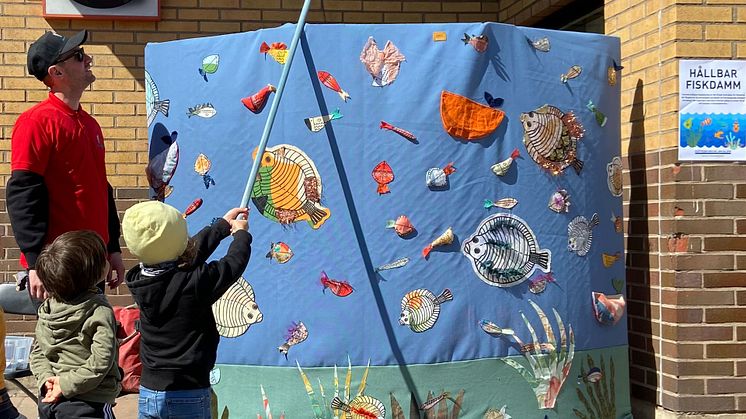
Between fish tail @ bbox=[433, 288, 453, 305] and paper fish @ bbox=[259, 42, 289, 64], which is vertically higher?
paper fish @ bbox=[259, 42, 289, 64]

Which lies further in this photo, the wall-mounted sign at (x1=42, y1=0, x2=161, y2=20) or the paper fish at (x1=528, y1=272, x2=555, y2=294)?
the wall-mounted sign at (x1=42, y1=0, x2=161, y2=20)

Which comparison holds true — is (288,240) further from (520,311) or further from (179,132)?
Result: (520,311)

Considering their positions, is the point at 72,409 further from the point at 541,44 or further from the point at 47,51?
the point at 541,44

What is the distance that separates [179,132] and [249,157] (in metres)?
0.44

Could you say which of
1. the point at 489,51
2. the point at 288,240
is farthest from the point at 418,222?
the point at 489,51

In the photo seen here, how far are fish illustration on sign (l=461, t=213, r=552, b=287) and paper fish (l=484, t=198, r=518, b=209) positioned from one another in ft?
0.14

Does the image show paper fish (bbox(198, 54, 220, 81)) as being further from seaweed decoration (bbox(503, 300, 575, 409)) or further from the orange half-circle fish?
seaweed decoration (bbox(503, 300, 575, 409))

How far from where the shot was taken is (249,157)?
4.43 metres

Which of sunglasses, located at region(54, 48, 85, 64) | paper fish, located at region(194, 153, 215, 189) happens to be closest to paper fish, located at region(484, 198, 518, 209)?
paper fish, located at region(194, 153, 215, 189)

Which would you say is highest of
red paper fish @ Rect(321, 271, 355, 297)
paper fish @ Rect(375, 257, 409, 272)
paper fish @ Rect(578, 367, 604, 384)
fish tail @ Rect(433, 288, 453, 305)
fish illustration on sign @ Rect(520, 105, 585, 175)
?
fish illustration on sign @ Rect(520, 105, 585, 175)

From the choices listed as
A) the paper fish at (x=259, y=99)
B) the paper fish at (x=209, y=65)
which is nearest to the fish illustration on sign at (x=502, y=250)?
the paper fish at (x=259, y=99)

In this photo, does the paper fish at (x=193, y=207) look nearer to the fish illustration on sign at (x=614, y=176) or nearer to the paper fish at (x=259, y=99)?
the paper fish at (x=259, y=99)

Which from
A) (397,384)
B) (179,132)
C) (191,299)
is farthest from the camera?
(179,132)

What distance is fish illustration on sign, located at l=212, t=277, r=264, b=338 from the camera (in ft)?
14.5
